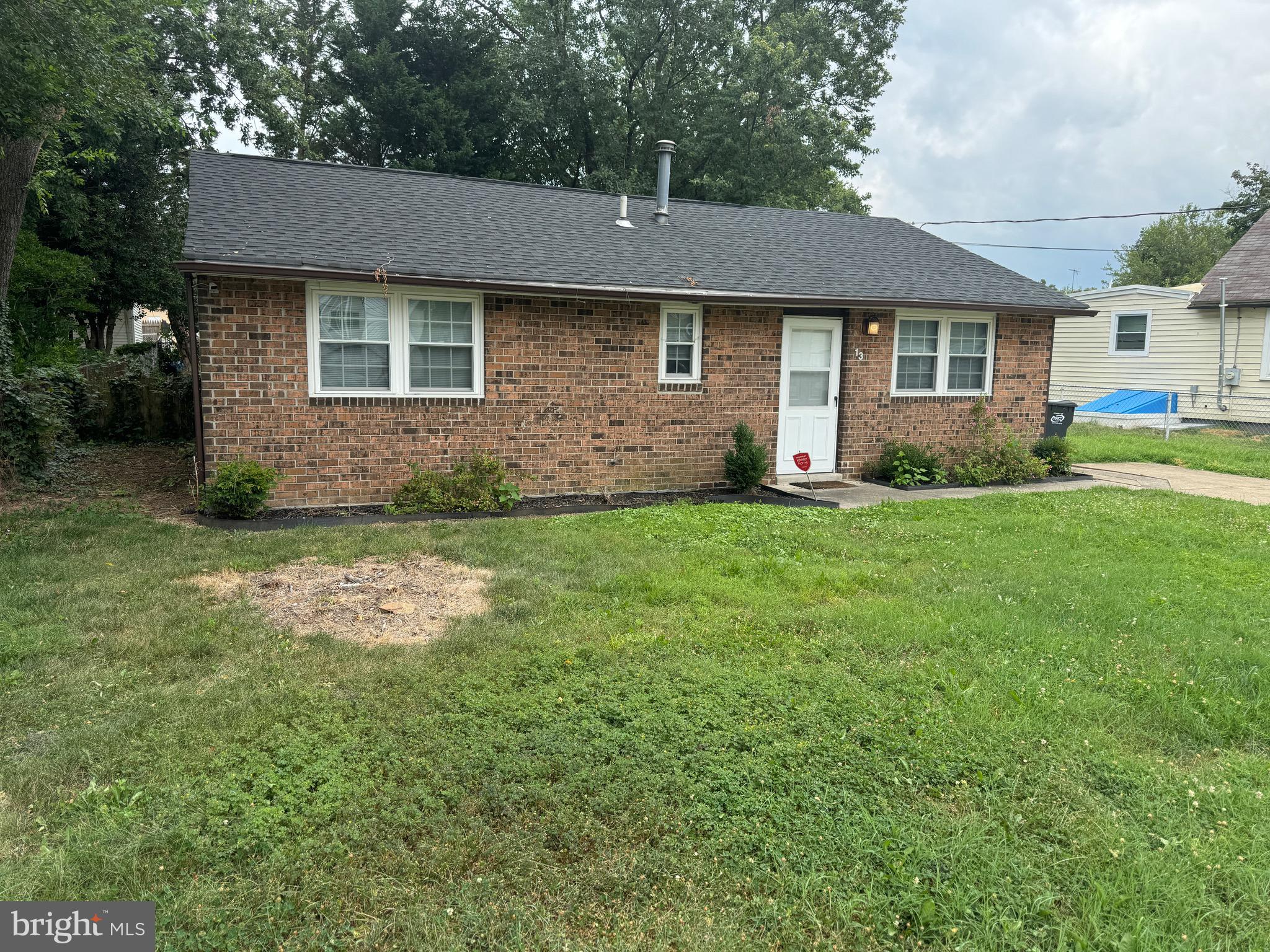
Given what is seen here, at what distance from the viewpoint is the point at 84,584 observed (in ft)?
19.3

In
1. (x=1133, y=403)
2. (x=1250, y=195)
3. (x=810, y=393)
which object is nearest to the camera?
(x=810, y=393)

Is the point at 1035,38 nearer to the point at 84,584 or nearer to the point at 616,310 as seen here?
the point at 616,310

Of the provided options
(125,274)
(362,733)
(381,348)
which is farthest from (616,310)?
(125,274)

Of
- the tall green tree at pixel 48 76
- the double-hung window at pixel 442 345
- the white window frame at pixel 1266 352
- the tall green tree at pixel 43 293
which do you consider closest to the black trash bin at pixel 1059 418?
the white window frame at pixel 1266 352

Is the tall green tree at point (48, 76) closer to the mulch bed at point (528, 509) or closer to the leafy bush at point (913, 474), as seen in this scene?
the mulch bed at point (528, 509)

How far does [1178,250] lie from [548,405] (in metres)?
45.1

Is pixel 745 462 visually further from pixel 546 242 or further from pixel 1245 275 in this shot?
pixel 1245 275

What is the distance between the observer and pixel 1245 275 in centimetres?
1927

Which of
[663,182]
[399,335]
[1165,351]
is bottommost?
[399,335]

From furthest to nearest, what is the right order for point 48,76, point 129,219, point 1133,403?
point 1133,403, point 129,219, point 48,76

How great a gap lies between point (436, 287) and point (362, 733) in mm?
6354

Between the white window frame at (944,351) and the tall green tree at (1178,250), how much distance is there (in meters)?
35.9

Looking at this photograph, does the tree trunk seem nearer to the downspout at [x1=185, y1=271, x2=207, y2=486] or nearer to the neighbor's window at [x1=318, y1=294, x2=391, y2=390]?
the downspout at [x1=185, y1=271, x2=207, y2=486]

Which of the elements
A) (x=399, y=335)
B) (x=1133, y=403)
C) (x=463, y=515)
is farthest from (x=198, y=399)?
(x=1133, y=403)
